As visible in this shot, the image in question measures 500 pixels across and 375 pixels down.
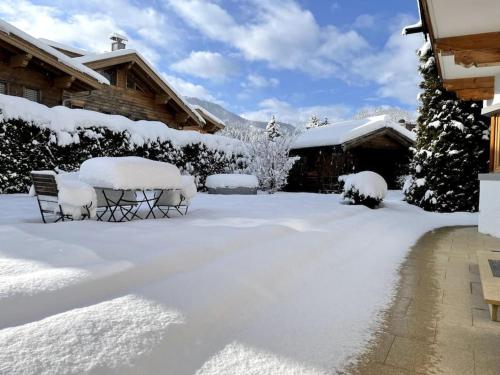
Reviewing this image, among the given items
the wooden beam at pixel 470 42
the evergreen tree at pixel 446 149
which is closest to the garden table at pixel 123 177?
the wooden beam at pixel 470 42

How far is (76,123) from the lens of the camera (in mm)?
10125

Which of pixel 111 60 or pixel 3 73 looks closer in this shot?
pixel 3 73

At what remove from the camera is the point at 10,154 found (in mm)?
8586

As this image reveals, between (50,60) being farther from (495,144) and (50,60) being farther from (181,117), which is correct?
(495,144)

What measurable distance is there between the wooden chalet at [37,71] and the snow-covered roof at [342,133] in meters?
10.6

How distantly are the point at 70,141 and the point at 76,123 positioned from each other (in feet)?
2.04

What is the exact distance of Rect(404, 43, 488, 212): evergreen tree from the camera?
1116 cm

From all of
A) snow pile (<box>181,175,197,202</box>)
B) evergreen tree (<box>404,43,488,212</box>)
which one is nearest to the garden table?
snow pile (<box>181,175,197,202</box>)

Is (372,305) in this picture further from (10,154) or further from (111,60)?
(111,60)

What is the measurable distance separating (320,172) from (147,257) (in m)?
16.5

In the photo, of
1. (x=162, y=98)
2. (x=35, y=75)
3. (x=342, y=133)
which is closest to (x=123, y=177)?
(x=35, y=75)

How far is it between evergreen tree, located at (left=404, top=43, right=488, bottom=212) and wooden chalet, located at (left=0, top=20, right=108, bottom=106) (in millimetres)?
12095

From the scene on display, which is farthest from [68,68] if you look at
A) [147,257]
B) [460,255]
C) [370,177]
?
[460,255]

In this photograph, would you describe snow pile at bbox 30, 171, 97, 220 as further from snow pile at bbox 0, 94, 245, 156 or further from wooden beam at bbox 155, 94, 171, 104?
wooden beam at bbox 155, 94, 171, 104
